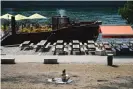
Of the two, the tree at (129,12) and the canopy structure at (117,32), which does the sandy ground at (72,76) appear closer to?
the canopy structure at (117,32)

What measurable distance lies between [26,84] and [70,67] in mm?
5125

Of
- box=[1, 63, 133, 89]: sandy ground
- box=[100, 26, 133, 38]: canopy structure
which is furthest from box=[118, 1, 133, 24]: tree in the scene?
box=[1, 63, 133, 89]: sandy ground

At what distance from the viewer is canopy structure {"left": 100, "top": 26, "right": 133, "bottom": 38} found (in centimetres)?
2794

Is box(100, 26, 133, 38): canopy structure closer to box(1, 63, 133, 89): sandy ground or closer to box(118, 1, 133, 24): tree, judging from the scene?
box(118, 1, 133, 24): tree

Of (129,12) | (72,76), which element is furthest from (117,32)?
(72,76)

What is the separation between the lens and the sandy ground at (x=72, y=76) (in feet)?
55.4

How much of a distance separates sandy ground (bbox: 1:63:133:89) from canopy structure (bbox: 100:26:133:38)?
5218mm

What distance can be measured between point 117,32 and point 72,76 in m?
9.94

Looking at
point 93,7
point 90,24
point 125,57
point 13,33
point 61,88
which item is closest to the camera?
point 61,88

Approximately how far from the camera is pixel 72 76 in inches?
754

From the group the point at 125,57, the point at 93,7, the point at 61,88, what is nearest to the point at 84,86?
the point at 61,88

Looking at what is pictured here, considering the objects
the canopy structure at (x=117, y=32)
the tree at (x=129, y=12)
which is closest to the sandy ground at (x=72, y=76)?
the canopy structure at (x=117, y=32)

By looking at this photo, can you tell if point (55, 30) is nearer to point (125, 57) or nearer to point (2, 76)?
point (125, 57)

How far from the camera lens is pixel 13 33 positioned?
3559 cm
